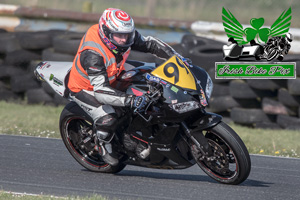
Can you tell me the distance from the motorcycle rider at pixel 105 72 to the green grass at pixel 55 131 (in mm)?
3205

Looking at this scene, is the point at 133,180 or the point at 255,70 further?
the point at 255,70

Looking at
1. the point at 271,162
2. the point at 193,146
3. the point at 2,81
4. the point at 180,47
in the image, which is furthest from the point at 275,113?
the point at 2,81

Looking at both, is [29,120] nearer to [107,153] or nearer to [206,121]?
[107,153]

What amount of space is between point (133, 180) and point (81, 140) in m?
0.90

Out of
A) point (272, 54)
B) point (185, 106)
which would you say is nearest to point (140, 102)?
point (185, 106)

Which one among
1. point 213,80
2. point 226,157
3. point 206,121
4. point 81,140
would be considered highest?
point 206,121

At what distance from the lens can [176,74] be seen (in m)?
5.42

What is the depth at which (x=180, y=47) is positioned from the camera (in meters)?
11.4

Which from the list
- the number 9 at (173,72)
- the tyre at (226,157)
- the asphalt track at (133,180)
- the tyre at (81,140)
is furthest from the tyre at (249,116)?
the number 9 at (173,72)

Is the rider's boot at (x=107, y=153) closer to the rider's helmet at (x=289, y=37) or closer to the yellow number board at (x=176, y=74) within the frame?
the yellow number board at (x=176, y=74)

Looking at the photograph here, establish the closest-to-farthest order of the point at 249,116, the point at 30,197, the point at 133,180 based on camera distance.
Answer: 1. the point at 30,197
2. the point at 133,180
3. the point at 249,116

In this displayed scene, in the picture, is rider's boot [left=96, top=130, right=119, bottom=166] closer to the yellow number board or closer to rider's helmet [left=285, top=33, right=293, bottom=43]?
the yellow number board

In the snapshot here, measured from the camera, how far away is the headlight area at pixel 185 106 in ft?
17.5

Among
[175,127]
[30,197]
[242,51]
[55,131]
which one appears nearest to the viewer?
[30,197]
